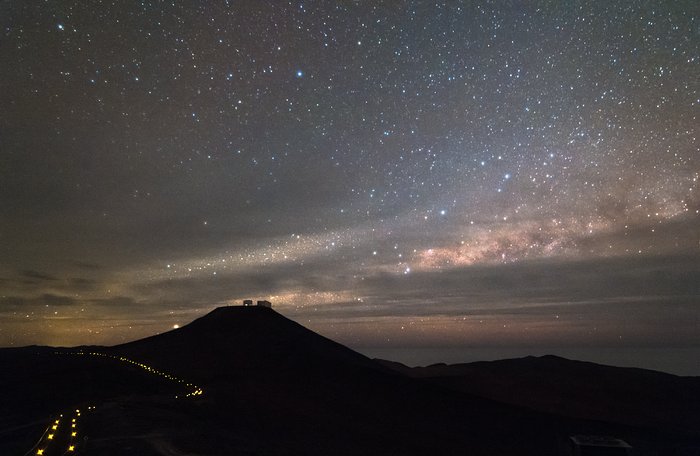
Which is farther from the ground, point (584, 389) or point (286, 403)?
point (286, 403)

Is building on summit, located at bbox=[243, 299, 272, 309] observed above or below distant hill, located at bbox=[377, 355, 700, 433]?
above

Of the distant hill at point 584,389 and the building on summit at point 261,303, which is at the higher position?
the building on summit at point 261,303

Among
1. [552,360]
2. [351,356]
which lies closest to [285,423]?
[351,356]

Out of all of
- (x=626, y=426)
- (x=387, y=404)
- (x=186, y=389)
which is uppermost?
(x=186, y=389)

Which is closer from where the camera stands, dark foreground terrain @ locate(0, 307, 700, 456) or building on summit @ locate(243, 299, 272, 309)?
dark foreground terrain @ locate(0, 307, 700, 456)

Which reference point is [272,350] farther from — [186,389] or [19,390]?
[19,390]

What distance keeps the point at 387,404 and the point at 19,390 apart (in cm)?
4003

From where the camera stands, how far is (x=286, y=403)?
5247 centimetres

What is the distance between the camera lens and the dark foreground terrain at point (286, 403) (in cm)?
3022

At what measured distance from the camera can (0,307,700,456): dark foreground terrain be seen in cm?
3022

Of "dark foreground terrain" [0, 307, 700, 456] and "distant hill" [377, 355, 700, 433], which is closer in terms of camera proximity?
"dark foreground terrain" [0, 307, 700, 456]

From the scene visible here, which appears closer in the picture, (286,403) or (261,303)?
(286,403)

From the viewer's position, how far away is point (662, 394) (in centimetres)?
8706

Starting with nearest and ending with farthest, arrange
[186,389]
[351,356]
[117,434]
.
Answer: [117,434] < [186,389] < [351,356]
